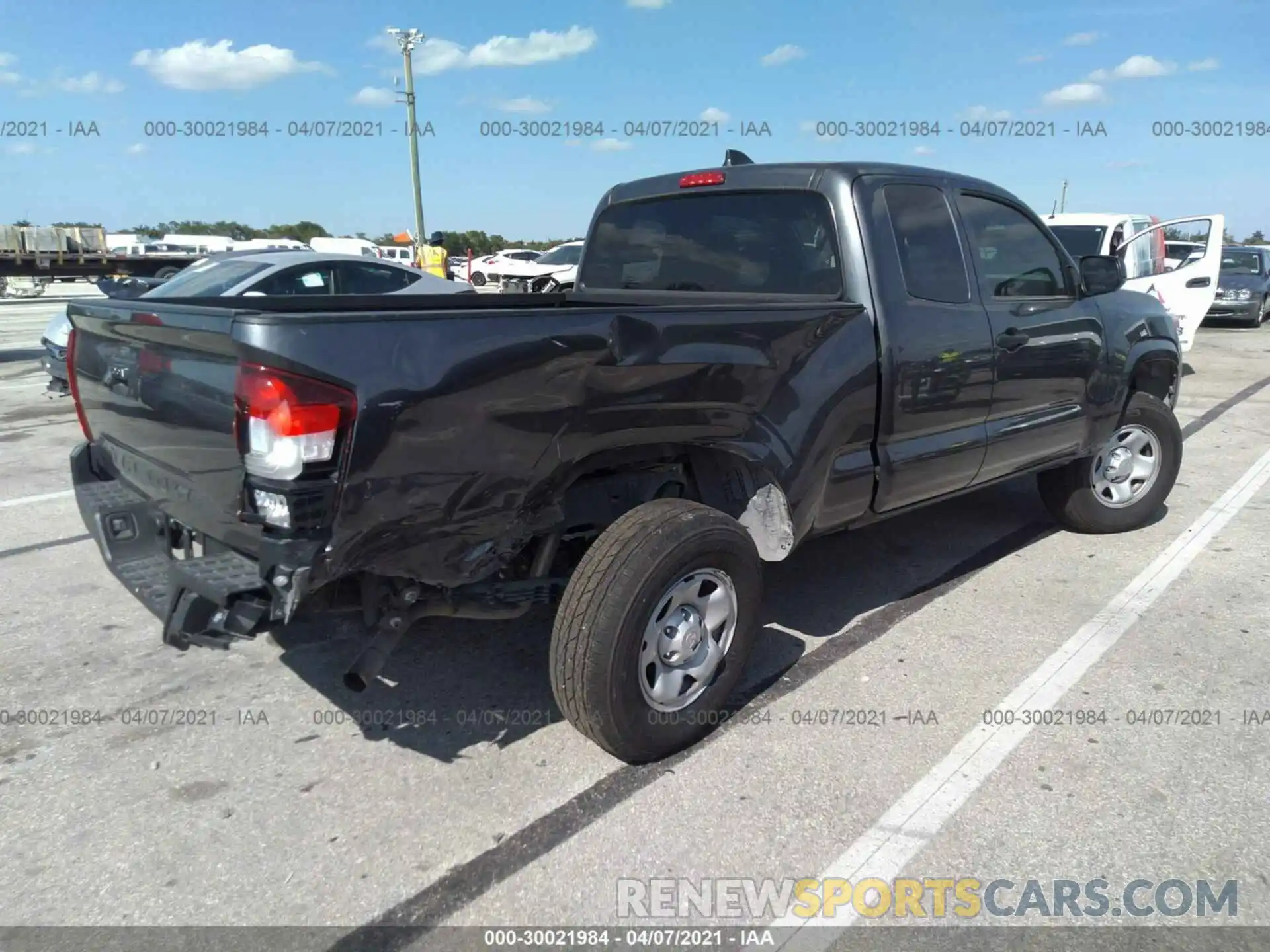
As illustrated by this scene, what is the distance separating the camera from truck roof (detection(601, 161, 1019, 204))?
379 centimetres

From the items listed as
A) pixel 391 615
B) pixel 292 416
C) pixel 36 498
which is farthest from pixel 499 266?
pixel 292 416

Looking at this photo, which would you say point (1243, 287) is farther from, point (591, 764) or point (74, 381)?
point (74, 381)

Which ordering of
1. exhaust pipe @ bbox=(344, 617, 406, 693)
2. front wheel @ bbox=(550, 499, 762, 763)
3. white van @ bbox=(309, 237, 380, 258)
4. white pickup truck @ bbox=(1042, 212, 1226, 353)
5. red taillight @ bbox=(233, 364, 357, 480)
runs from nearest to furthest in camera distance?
red taillight @ bbox=(233, 364, 357, 480) → exhaust pipe @ bbox=(344, 617, 406, 693) → front wheel @ bbox=(550, 499, 762, 763) → white pickup truck @ bbox=(1042, 212, 1226, 353) → white van @ bbox=(309, 237, 380, 258)

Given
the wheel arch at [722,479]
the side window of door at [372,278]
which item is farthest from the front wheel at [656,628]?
the side window of door at [372,278]

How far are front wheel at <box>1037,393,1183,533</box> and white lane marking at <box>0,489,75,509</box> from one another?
20.2 feet

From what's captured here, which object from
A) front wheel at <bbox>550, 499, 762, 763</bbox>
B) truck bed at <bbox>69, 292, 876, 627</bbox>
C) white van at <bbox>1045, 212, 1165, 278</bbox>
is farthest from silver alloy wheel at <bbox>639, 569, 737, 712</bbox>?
white van at <bbox>1045, 212, 1165, 278</bbox>

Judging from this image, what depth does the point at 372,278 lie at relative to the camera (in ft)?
28.9

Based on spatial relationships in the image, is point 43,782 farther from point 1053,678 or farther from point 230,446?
point 1053,678

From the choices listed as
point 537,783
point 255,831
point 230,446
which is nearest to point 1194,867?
point 537,783

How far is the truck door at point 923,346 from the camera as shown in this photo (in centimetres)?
367

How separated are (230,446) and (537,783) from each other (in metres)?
1.40

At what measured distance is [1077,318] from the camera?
468 cm

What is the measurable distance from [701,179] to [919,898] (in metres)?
3.07

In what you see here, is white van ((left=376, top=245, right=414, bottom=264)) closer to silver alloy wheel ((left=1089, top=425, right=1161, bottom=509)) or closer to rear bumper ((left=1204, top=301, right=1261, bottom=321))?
rear bumper ((left=1204, top=301, right=1261, bottom=321))
